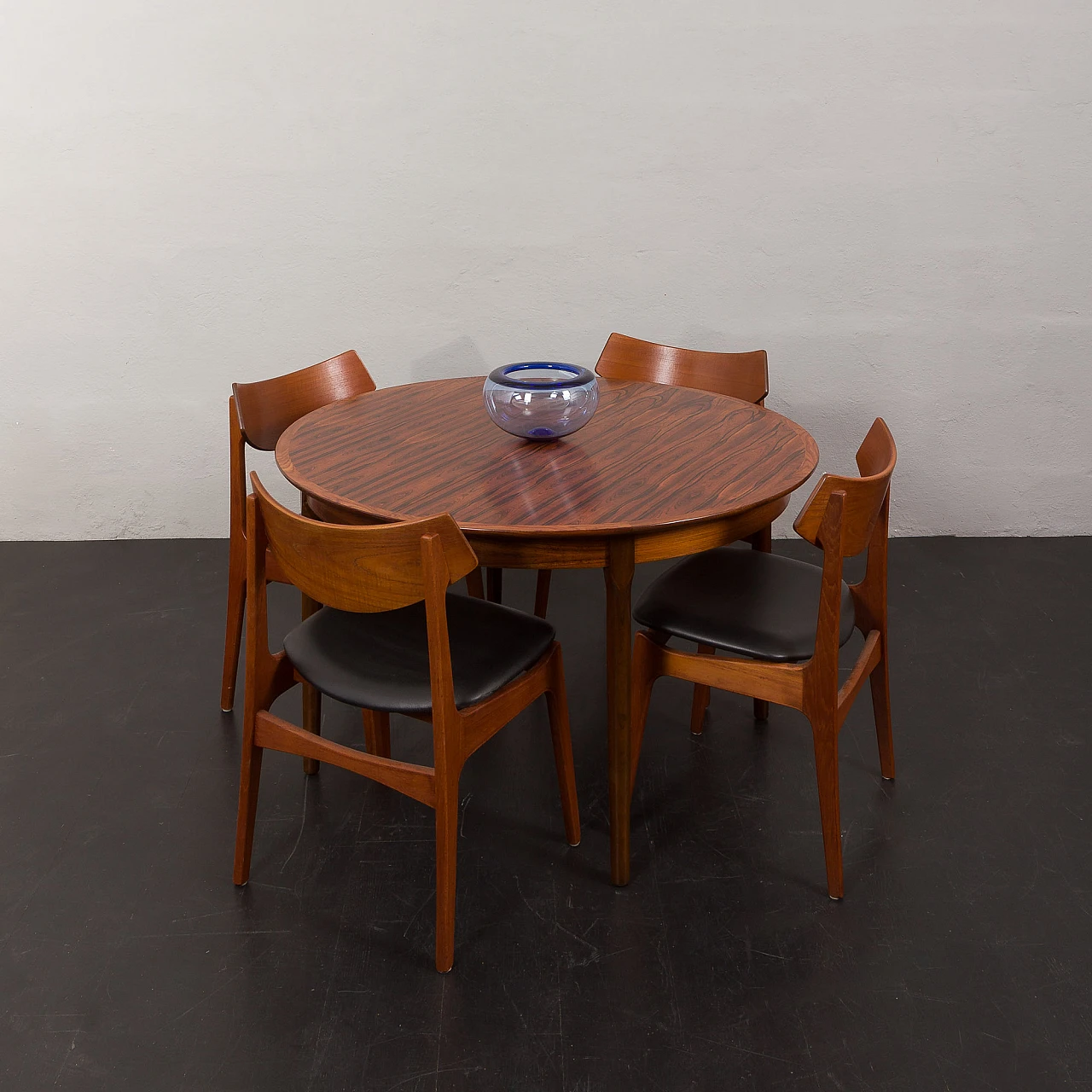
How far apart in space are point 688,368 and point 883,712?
1.17m

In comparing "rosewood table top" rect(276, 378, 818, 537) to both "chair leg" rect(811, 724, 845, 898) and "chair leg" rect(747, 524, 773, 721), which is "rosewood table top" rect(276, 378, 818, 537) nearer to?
"chair leg" rect(747, 524, 773, 721)

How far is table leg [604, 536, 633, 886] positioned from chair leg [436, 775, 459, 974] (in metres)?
0.36

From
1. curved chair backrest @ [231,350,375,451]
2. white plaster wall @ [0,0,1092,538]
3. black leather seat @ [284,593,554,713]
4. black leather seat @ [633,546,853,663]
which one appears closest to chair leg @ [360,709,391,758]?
black leather seat @ [284,593,554,713]

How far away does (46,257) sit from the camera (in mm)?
3641

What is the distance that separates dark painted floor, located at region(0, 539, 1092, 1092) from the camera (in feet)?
5.69

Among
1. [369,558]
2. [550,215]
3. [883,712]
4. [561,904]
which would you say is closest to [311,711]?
[561,904]

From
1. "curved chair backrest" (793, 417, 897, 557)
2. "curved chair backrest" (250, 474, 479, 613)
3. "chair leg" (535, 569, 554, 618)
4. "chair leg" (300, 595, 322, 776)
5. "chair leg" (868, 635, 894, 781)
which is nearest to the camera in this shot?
"curved chair backrest" (250, 474, 479, 613)

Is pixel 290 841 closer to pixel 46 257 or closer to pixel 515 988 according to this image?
pixel 515 988

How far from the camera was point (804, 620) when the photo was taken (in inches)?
83.4

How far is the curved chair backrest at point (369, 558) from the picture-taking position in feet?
5.40

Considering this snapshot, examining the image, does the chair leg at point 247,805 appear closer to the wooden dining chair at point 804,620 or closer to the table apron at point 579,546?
the table apron at point 579,546

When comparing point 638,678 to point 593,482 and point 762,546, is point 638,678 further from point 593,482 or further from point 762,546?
point 762,546

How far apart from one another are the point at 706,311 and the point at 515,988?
254 cm

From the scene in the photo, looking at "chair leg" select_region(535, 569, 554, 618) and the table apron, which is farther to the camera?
"chair leg" select_region(535, 569, 554, 618)
